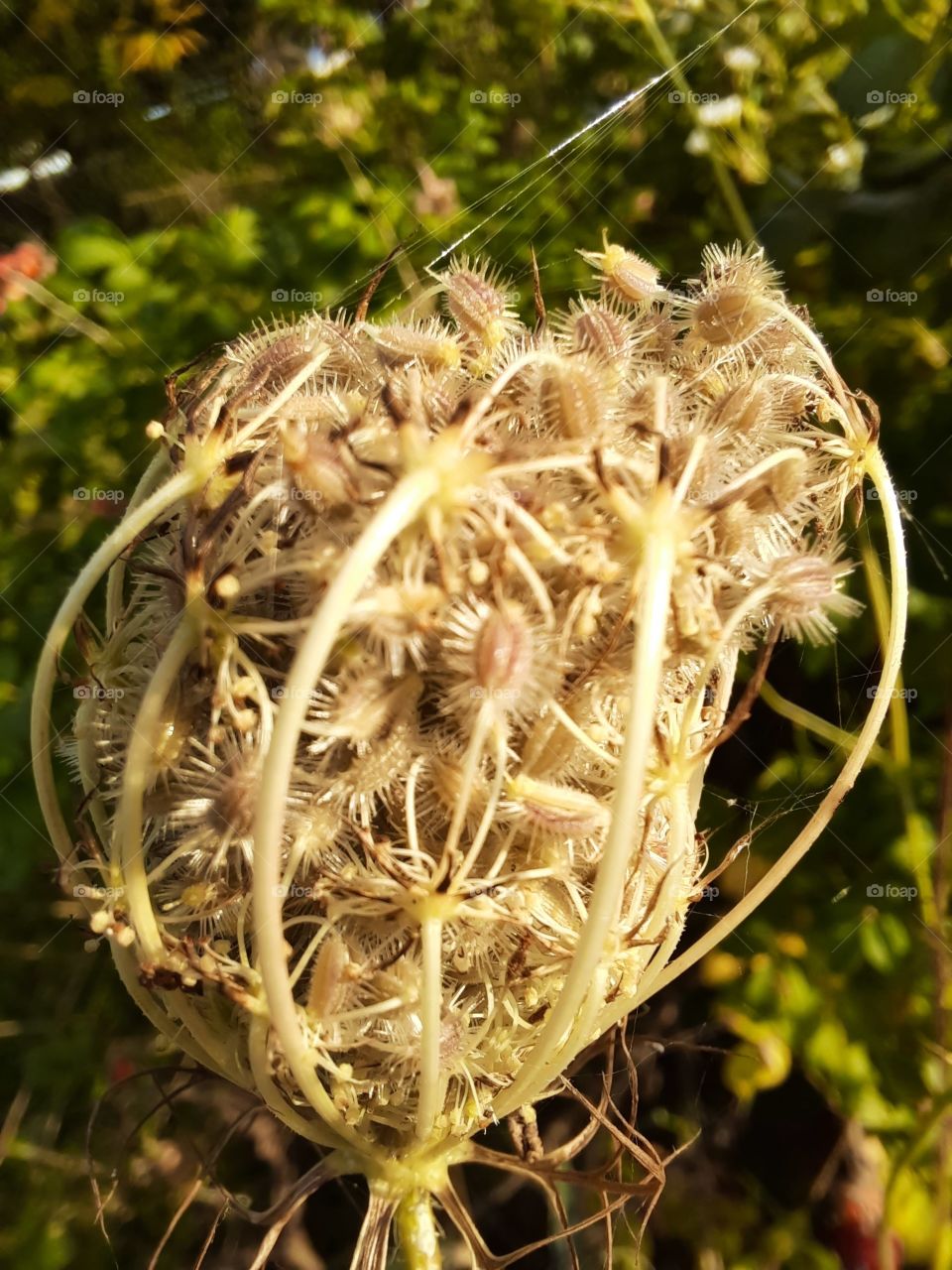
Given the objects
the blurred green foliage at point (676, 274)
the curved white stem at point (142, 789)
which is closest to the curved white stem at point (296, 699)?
the curved white stem at point (142, 789)

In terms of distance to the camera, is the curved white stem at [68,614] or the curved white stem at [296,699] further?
the curved white stem at [68,614]

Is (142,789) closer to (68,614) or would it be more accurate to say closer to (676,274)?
(68,614)

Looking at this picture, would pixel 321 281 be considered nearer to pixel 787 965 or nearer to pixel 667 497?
pixel 667 497

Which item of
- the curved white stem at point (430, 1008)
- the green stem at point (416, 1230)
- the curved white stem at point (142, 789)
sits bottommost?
the green stem at point (416, 1230)

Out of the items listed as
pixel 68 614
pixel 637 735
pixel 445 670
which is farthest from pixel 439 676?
pixel 68 614

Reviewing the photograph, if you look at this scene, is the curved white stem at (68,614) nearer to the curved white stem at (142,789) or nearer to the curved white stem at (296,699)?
the curved white stem at (142,789)

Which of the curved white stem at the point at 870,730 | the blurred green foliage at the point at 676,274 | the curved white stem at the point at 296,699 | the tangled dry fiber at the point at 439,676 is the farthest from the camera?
the blurred green foliage at the point at 676,274

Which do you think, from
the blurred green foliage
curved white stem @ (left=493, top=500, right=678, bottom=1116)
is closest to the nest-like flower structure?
curved white stem @ (left=493, top=500, right=678, bottom=1116)

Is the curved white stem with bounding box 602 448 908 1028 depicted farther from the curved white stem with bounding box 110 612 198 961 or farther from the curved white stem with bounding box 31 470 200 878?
the curved white stem with bounding box 31 470 200 878
